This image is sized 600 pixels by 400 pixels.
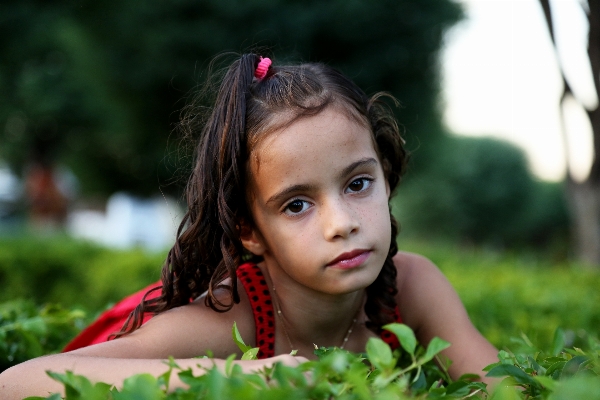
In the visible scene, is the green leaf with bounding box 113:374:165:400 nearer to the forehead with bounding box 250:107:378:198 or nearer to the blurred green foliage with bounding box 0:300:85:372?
the forehead with bounding box 250:107:378:198

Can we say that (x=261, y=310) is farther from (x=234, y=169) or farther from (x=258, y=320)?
(x=234, y=169)

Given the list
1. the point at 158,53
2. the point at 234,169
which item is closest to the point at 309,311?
the point at 234,169

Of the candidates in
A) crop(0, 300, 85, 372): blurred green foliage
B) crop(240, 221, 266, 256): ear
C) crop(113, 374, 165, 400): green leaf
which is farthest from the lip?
crop(0, 300, 85, 372): blurred green foliage

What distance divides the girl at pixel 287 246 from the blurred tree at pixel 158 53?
455 cm

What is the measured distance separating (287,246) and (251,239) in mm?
309

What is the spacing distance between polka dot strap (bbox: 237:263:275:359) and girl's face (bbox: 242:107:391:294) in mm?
233

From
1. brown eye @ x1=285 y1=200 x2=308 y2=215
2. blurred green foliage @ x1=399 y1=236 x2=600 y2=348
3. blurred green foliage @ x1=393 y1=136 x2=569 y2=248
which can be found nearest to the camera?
brown eye @ x1=285 y1=200 x2=308 y2=215

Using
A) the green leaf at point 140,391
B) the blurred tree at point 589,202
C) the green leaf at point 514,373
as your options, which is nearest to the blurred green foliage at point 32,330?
the green leaf at point 140,391

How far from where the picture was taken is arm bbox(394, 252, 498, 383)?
213cm

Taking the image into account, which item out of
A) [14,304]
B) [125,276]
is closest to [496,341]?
[14,304]

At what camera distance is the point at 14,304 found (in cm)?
263

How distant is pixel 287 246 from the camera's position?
192 cm

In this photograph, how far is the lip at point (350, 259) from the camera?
5.90 feet

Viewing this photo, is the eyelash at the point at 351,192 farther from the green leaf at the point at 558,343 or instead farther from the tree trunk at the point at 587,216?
the tree trunk at the point at 587,216
